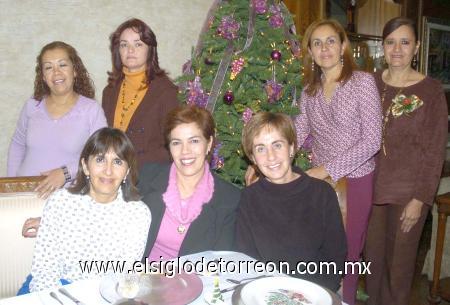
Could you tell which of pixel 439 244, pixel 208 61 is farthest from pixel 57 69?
pixel 439 244

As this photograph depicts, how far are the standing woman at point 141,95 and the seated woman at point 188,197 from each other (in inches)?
21.0

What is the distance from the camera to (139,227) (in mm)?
1904

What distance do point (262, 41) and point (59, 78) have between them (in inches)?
51.1

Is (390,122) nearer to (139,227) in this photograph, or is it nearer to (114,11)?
(139,227)

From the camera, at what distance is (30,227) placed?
2.06m

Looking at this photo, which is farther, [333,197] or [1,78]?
[1,78]

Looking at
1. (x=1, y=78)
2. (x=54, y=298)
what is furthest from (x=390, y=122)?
(x=1, y=78)

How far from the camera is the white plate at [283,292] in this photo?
49.0 inches

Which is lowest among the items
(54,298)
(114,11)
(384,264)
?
(384,264)

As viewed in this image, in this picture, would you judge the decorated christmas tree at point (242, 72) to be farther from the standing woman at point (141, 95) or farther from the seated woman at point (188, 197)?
the seated woman at point (188, 197)

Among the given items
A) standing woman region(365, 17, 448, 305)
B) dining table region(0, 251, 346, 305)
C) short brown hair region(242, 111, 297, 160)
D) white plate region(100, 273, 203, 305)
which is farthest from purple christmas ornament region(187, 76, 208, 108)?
white plate region(100, 273, 203, 305)

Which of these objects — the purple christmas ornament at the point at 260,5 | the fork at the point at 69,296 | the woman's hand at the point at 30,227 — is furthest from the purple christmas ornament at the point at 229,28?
the fork at the point at 69,296

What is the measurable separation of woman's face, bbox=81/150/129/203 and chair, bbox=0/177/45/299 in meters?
0.37

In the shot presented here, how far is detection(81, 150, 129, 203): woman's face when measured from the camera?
1904mm
